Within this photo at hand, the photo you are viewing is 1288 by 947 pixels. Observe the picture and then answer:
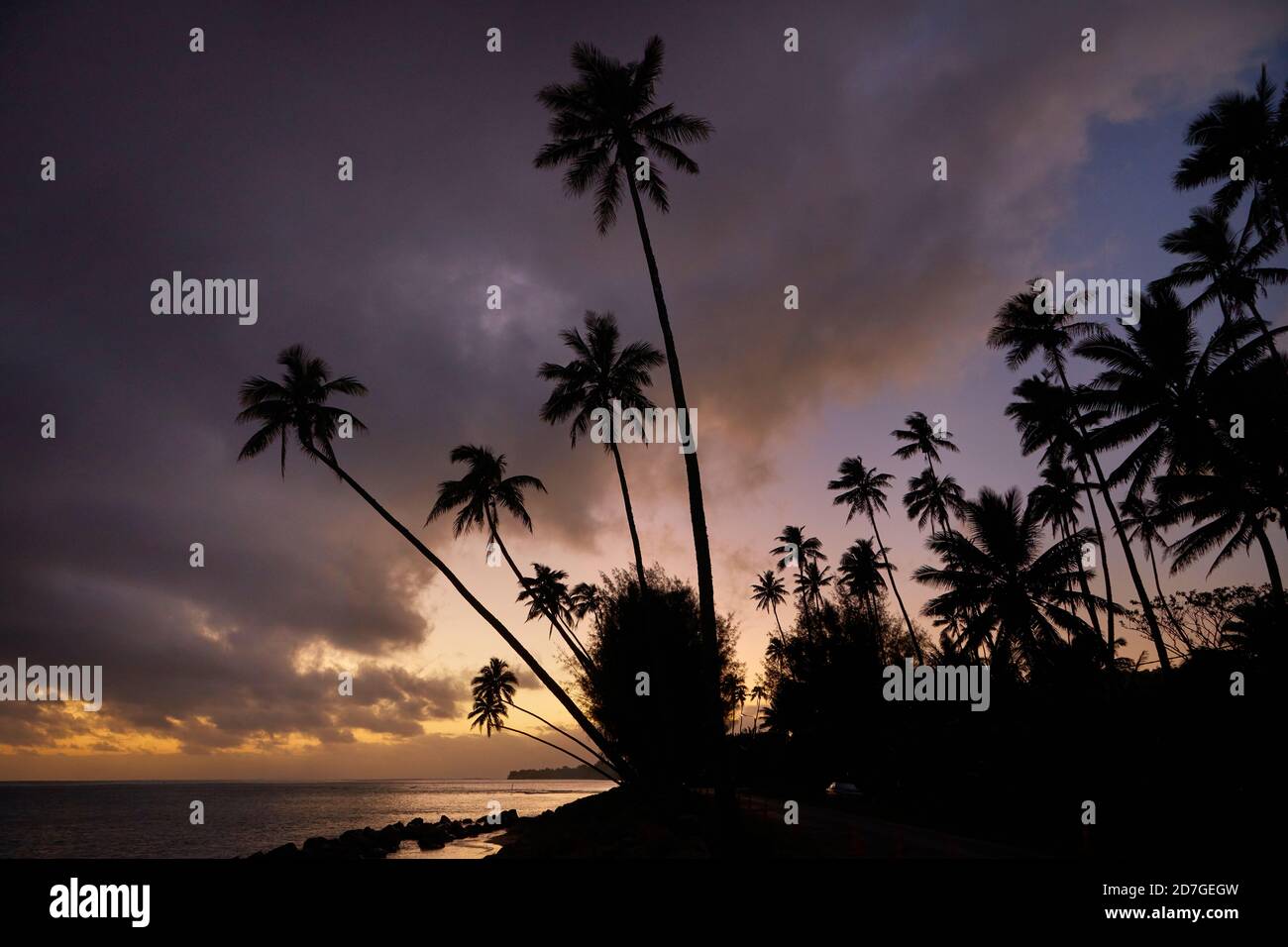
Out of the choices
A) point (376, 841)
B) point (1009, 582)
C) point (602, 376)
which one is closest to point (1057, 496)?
point (1009, 582)

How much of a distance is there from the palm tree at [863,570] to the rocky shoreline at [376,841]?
3777 centimetres

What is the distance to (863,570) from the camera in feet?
207

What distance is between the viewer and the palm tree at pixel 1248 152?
22.1 metres

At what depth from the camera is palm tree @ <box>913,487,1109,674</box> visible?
3375cm

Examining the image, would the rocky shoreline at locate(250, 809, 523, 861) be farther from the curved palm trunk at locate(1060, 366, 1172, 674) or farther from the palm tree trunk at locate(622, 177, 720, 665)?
the curved palm trunk at locate(1060, 366, 1172, 674)

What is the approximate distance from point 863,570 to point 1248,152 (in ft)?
149

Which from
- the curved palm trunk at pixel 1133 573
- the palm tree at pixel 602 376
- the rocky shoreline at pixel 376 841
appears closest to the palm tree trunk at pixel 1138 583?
the curved palm trunk at pixel 1133 573

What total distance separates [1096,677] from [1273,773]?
19228 mm

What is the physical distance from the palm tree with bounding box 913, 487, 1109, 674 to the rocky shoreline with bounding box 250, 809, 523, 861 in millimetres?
32133

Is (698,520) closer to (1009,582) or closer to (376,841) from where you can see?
(1009,582)

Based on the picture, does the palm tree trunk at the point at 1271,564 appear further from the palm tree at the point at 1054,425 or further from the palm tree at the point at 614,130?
the palm tree at the point at 614,130

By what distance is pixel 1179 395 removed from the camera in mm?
25250

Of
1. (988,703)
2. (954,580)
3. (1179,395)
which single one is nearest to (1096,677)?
(988,703)
